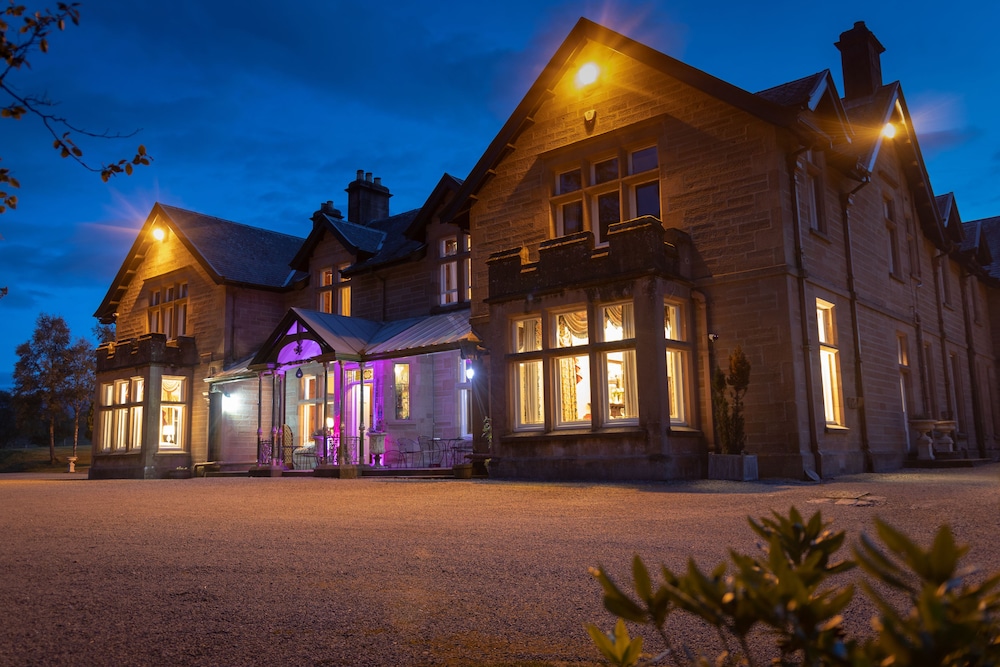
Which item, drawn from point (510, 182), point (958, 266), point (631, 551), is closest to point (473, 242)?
point (510, 182)

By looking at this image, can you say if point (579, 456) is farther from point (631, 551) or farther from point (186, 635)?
point (186, 635)

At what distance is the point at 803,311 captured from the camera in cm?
1371

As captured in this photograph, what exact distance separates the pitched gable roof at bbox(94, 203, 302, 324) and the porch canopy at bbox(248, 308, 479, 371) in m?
5.72

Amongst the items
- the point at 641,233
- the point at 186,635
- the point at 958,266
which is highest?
the point at 958,266

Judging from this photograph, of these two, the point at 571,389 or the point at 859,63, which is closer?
the point at 571,389

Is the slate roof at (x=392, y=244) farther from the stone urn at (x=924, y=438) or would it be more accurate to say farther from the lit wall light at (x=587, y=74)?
the stone urn at (x=924, y=438)

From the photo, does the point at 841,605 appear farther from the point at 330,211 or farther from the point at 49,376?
the point at 49,376

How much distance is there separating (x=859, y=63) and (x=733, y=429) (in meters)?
11.9

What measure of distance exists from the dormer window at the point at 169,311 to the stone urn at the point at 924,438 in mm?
22084

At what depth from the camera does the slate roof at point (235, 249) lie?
2645 centimetres

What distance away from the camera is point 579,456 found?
13.9 meters

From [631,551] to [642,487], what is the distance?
19.2 ft

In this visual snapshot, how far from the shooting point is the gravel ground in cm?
377

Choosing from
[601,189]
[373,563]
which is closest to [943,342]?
[601,189]
